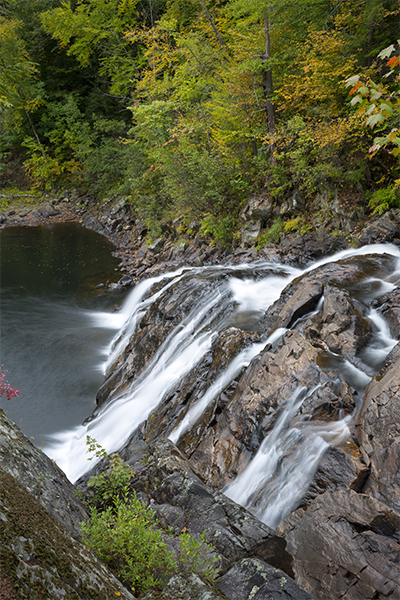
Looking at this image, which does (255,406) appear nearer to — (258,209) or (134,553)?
(134,553)

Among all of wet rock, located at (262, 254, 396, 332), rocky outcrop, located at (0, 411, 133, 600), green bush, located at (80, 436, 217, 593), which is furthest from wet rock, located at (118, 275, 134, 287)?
green bush, located at (80, 436, 217, 593)

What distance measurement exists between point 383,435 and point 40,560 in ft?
13.0

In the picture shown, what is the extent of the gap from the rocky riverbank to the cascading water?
112 millimetres

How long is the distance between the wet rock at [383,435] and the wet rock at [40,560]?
3.10 meters

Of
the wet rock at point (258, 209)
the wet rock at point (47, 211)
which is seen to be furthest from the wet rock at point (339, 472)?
the wet rock at point (47, 211)

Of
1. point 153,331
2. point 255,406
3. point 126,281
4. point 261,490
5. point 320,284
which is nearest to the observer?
point 261,490

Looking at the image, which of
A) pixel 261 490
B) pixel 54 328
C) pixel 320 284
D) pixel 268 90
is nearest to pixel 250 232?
pixel 268 90

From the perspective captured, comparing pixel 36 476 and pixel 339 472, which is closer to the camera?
pixel 36 476

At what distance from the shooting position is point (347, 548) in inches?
143

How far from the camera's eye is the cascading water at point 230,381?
492 centimetres

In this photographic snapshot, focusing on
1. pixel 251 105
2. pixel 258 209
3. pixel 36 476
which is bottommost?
pixel 36 476

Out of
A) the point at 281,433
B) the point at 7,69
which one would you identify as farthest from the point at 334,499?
the point at 7,69

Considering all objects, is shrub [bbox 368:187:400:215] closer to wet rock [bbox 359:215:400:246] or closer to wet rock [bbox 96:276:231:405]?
wet rock [bbox 359:215:400:246]

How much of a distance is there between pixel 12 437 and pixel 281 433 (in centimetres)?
371
